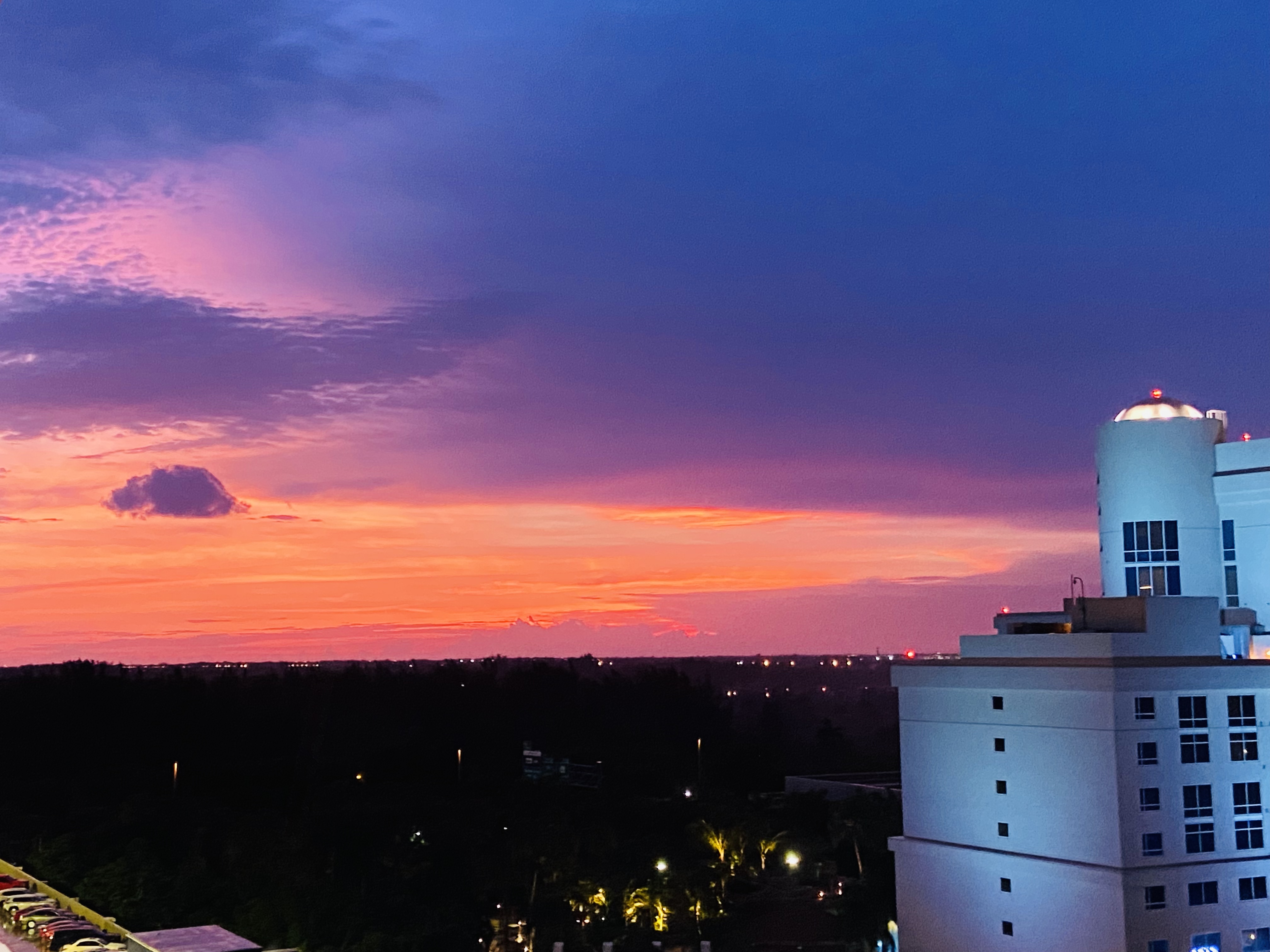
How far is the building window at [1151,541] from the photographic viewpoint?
5075 cm

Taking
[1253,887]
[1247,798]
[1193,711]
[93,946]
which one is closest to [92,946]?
[93,946]

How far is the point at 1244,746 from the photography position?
44.2 m

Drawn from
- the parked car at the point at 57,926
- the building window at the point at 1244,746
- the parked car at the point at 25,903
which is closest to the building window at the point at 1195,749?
the building window at the point at 1244,746

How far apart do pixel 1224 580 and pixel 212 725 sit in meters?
89.4

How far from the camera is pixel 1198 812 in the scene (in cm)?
4325

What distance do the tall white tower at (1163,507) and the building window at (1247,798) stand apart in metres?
8.18

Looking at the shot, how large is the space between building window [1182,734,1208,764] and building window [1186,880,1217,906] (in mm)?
3535

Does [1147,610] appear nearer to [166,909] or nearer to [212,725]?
[166,909]

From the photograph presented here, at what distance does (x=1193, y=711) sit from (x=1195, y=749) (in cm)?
112

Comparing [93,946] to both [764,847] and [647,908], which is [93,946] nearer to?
[647,908]

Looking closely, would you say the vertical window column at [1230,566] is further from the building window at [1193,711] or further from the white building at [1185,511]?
the building window at [1193,711]

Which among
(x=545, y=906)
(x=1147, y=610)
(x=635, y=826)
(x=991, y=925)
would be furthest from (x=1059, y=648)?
(x=635, y=826)

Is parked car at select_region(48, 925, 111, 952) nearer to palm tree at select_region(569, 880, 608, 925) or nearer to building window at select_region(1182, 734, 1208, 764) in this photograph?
palm tree at select_region(569, 880, 608, 925)

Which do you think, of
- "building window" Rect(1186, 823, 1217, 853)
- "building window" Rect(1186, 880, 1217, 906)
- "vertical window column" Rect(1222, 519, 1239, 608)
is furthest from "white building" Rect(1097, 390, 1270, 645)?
"building window" Rect(1186, 880, 1217, 906)
